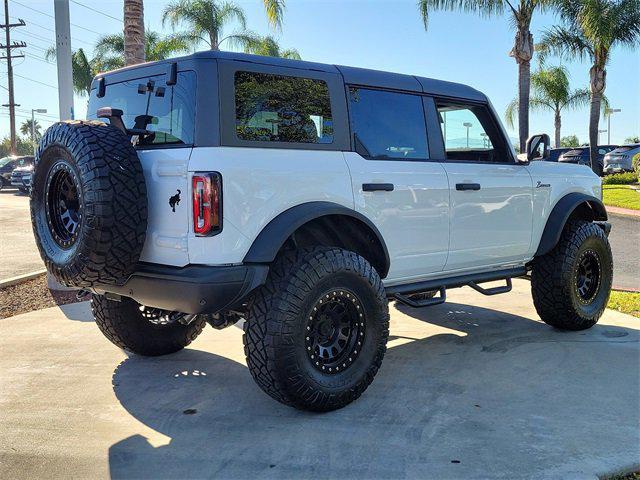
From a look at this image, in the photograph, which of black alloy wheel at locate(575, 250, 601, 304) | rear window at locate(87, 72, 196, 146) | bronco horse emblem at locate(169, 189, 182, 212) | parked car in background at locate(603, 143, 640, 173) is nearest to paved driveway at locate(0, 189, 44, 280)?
rear window at locate(87, 72, 196, 146)

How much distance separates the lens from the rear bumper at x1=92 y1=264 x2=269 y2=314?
11.0 feet

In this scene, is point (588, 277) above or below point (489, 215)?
below

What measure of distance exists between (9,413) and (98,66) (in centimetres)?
3376

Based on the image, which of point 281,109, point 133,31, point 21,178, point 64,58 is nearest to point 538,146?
point 281,109

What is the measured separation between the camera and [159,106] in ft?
12.6

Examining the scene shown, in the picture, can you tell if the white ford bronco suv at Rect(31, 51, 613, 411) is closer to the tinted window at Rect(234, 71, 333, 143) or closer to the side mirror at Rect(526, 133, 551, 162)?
the tinted window at Rect(234, 71, 333, 143)

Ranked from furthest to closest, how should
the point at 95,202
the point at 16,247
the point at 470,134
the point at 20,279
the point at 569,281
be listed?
1. the point at 16,247
2. the point at 20,279
3. the point at 569,281
4. the point at 470,134
5. the point at 95,202

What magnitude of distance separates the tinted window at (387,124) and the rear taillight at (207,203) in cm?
120

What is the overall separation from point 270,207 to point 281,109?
67cm

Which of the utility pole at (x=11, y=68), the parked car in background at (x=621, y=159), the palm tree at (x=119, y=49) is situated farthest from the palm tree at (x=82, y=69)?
the parked car in background at (x=621, y=159)

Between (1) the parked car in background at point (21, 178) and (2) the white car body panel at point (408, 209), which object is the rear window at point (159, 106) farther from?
(1) the parked car in background at point (21, 178)

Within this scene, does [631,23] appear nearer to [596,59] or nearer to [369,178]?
[596,59]

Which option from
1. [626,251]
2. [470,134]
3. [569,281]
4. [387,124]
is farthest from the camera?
[626,251]

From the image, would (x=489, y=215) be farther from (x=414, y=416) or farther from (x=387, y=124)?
(x=414, y=416)
